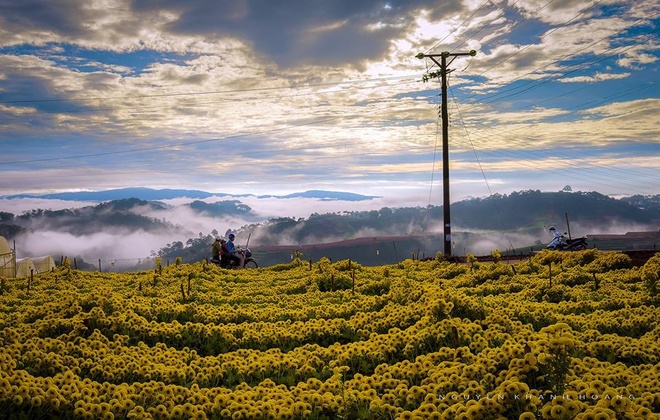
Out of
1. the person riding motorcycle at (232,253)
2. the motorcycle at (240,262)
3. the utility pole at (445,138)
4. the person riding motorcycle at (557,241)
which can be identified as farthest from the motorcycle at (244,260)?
the person riding motorcycle at (557,241)

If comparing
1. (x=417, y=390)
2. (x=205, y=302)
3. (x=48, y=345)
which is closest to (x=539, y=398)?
(x=417, y=390)

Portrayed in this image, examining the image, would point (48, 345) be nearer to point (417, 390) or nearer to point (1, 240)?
point (417, 390)

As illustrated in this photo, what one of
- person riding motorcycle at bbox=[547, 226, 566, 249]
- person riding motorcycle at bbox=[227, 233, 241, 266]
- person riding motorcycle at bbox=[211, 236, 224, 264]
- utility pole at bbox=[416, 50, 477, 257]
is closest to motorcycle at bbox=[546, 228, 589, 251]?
person riding motorcycle at bbox=[547, 226, 566, 249]

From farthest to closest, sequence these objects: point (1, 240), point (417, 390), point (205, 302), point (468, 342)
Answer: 1. point (1, 240)
2. point (205, 302)
3. point (468, 342)
4. point (417, 390)

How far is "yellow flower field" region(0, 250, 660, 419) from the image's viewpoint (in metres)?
8.16

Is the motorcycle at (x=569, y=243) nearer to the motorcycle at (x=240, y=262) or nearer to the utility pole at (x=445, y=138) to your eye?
the utility pole at (x=445, y=138)

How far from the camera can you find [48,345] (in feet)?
41.5

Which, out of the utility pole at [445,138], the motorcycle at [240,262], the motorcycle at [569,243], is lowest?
the motorcycle at [240,262]

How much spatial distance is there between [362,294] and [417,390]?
1306 centimetres

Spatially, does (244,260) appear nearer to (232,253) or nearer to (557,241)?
(232,253)

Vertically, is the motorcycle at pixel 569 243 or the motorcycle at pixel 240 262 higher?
the motorcycle at pixel 569 243

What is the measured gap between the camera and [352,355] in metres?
12.1

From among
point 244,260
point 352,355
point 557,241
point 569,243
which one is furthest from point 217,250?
point 352,355

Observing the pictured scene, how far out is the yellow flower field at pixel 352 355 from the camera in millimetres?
8156
